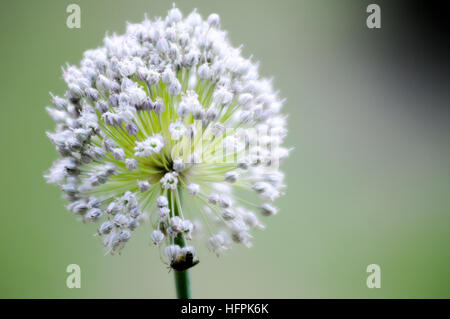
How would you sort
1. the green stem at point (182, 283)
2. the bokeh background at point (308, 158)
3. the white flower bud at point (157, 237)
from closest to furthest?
1. the white flower bud at point (157, 237)
2. the green stem at point (182, 283)
3. the bokeh background at point (308, 158)

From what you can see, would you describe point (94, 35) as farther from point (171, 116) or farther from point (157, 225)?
point (157, 225)

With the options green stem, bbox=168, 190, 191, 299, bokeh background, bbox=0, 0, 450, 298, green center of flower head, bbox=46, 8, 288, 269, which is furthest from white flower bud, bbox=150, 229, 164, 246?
bokeh background, bbox=0, 0, 450, 298

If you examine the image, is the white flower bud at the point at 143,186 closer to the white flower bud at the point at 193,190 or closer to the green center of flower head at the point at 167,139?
the green center of flower head at the point at 167,139

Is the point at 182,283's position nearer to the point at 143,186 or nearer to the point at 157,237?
the point at 157,237

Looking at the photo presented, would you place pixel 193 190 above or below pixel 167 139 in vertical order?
below

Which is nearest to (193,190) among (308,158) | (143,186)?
(143,186)

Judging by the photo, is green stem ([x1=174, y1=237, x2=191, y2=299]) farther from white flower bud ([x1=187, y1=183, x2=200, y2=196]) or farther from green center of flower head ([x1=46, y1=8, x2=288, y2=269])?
white flower bud ([x1=187, y1=183, x2=200, y2=196])

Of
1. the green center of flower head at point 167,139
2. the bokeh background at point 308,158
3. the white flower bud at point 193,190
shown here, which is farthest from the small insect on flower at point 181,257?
the bokeh background at point 308,158
